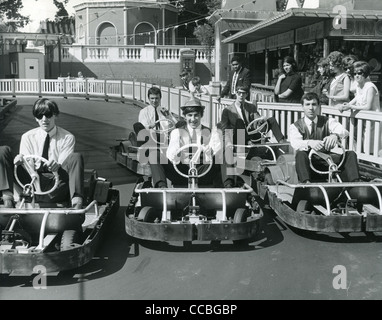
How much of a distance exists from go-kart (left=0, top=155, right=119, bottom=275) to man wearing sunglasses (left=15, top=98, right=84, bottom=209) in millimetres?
71

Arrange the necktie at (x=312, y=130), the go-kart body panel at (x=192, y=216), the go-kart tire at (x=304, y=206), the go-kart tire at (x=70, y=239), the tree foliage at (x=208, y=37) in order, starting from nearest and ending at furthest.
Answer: the go-kart tire at (x=70, y=239) → the go-kart body panel at (x=192, y=216) → the go-kart tire at (x=304, y=206) → the necktie at (x=312, y=130) → the tree foliage at (x=208, y=37)

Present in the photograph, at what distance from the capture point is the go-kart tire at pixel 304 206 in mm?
5531

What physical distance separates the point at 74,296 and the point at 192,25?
47.9m

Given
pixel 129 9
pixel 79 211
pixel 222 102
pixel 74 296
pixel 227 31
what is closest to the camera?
pixel 74 296

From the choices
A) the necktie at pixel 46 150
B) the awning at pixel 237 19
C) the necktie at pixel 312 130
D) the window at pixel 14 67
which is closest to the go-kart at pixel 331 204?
the necktie at pixel 312 130

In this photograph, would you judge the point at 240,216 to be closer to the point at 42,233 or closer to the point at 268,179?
the point at 42,233

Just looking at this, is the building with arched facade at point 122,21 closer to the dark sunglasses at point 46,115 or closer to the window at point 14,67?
the window at point 14,67

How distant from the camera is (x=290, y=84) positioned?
408 inches

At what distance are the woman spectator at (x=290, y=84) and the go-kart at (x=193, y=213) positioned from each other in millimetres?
4684

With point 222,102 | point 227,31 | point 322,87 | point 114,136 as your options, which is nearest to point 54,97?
point 227,31

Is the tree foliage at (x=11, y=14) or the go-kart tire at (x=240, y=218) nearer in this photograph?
the go-kart tire at (x=240, y=218)

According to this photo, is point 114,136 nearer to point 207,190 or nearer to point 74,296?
point 207,190

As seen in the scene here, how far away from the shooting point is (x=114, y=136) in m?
14.1

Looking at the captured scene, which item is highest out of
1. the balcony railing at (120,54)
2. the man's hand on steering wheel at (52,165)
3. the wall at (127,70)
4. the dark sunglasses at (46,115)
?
the balcony railing at (120,54)
